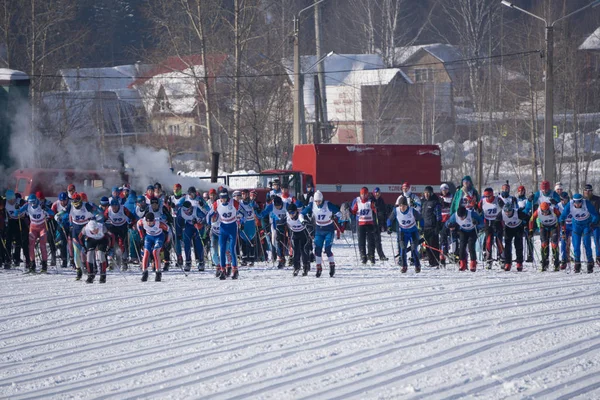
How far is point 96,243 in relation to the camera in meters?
17.3

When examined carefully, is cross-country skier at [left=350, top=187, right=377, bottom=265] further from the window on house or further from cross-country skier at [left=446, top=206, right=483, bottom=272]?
the window on house

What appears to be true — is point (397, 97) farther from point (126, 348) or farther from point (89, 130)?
point (126, 348)

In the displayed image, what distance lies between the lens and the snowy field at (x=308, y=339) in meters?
9.02

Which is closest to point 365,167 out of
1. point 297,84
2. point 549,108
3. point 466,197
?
point 297,84

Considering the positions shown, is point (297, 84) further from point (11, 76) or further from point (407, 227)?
point (407, 227)

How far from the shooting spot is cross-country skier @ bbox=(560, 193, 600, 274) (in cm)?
1794

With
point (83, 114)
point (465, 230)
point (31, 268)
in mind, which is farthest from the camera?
point (83, 114)

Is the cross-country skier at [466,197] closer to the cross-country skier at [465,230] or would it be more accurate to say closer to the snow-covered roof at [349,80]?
the cross-country skier at [465,230]

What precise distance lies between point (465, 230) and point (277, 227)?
4.75 metres

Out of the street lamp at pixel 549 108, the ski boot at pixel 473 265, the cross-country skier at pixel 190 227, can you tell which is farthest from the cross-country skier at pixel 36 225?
the street lamp at pixel 549 108

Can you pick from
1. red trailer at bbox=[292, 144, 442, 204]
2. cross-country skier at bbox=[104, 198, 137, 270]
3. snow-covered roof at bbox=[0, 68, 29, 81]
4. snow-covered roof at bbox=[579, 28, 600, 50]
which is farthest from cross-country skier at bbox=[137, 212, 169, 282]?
snow-covered roof at bbox=[579, 28, 600, 50]

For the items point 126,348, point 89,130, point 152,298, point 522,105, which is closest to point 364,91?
point 522,105

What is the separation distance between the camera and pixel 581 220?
17969 mm

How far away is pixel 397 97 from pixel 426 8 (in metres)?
40.6
